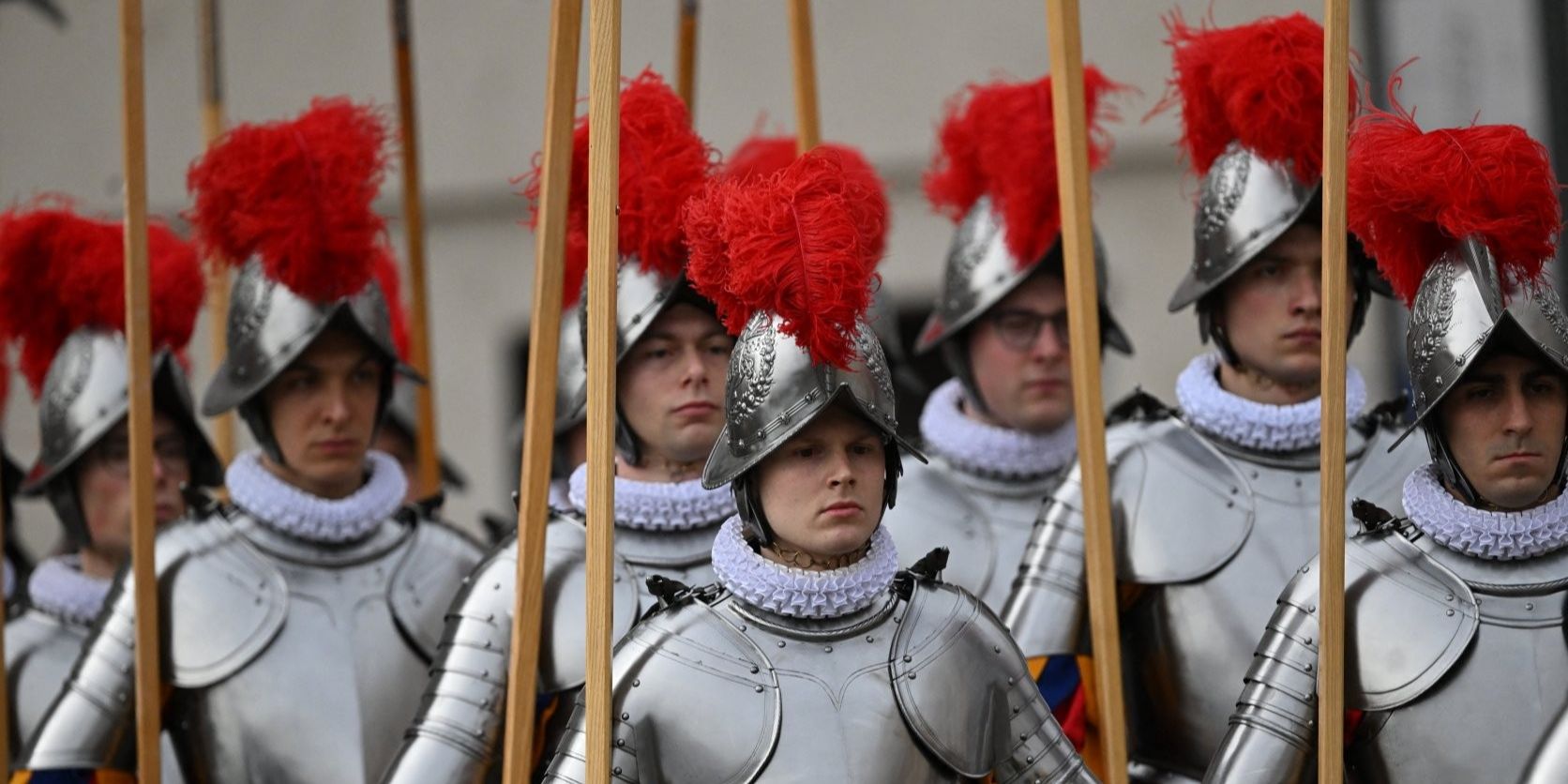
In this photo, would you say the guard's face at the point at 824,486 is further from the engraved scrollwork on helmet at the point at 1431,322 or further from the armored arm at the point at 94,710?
the armored arm at the point at 94,710

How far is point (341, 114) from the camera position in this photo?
14.3 ft

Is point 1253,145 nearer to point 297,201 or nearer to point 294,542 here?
point 297,201

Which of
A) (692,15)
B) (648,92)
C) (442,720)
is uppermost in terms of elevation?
(692,15)

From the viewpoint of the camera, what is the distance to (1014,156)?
4.52 metres

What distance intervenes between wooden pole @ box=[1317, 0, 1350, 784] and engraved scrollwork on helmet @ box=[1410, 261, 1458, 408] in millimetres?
105

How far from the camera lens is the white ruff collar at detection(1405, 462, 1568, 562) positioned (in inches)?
124

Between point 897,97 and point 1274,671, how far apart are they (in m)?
5.76

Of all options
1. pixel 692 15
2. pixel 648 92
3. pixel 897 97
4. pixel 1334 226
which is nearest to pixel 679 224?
pixel 648 92

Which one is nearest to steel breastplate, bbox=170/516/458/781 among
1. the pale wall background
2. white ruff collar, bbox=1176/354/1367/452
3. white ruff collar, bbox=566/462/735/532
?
white ruff collar, bbox=566/462/735/532

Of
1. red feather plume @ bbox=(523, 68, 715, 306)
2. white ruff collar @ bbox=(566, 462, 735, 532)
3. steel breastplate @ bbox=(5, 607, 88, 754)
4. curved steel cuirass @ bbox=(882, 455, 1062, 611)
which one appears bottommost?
steel breastplate @ bbox=(5, 607, 88, 754)

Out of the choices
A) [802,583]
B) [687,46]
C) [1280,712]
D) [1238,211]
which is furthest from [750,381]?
[687,46]

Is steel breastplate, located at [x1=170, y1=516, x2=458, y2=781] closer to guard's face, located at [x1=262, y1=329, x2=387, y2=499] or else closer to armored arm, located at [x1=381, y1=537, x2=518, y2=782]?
guard's face, located at [x1=262, y1=329, x2=387, y2=499]

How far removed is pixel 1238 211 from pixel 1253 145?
125mm

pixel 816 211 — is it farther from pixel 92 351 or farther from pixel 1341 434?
pixel 92 351
